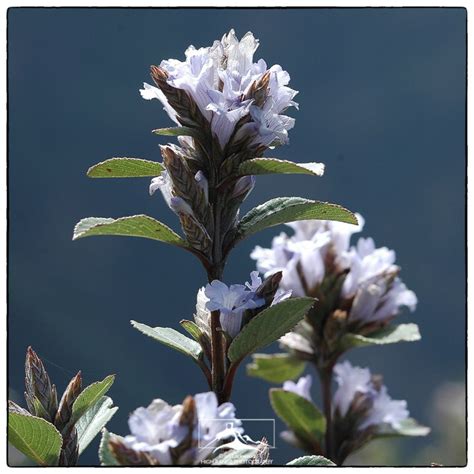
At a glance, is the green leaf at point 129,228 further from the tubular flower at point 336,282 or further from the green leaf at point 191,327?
the tubular flower at point 336,282

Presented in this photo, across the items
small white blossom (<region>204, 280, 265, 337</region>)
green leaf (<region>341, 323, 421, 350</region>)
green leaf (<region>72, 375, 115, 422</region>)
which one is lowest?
green leaf (<region>72, 375, 115, 422</region>)

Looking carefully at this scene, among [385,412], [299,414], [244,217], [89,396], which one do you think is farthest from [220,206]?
[385,412]

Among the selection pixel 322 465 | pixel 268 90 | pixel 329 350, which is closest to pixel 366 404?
pixel 329 350

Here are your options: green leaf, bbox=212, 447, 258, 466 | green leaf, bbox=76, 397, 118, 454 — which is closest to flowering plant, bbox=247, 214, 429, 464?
green leaf, bbox=76, 397, 118, 454

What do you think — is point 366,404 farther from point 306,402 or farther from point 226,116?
point 226,116

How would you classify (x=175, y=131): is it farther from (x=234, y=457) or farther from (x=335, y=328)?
(x=335, y=328)

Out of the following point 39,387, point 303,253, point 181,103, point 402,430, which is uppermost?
point 181,103

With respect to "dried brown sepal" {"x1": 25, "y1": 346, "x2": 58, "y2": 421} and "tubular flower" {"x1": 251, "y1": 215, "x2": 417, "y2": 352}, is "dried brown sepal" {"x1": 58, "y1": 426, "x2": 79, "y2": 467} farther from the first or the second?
"tubular flower" {"x1": 251, "y1": 215, "x2": 417, "y2": 352}
